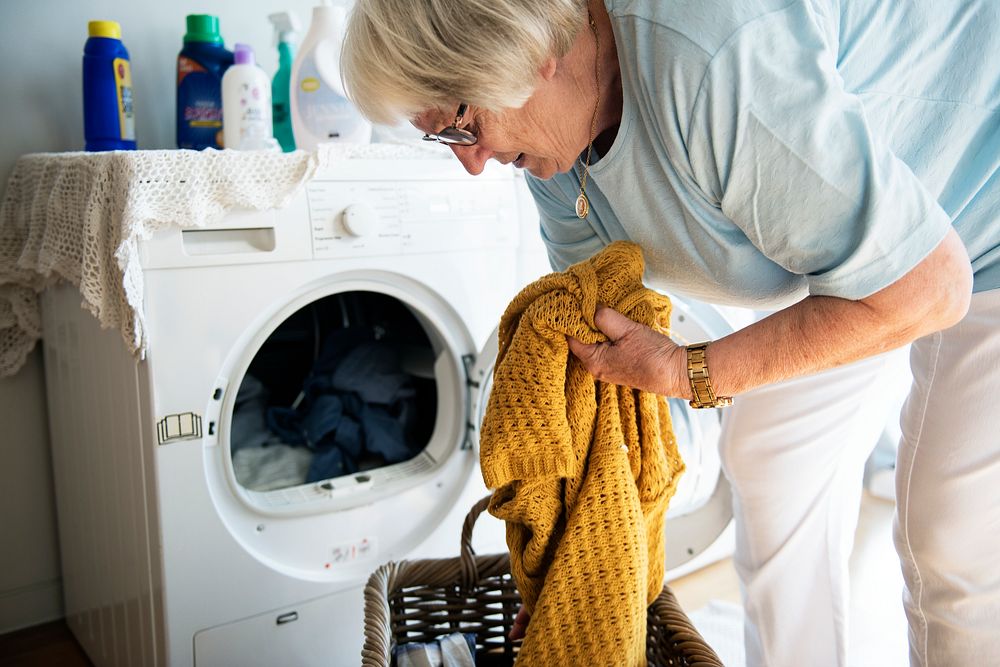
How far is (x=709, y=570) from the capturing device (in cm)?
197

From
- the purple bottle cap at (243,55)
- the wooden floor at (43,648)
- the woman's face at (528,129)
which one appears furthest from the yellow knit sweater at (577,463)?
the wooden floor at (43,648)

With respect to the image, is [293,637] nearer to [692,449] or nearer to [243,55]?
[692,449]

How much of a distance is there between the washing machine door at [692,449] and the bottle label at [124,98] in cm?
78

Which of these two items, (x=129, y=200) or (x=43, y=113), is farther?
(x=43, y=113)

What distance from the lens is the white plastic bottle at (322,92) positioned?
1.50 m

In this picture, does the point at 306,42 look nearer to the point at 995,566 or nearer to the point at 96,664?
the point at 96,664

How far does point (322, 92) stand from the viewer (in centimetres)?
150

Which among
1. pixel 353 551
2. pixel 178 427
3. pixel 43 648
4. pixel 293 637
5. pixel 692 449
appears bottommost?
pixel 43 648

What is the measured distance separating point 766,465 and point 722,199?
22.4 inches

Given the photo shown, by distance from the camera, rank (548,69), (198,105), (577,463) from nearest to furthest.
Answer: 1. (548,69)
2. (577,463)
3. (198,105)

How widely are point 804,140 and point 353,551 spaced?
3.46ft

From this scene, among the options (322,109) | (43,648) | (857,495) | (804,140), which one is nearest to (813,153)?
(804,140)

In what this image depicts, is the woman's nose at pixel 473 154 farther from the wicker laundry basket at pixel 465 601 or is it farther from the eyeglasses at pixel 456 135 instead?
the wicker laundry basket at pixel 465 601

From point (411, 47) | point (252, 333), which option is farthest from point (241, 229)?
point (411, 47)
